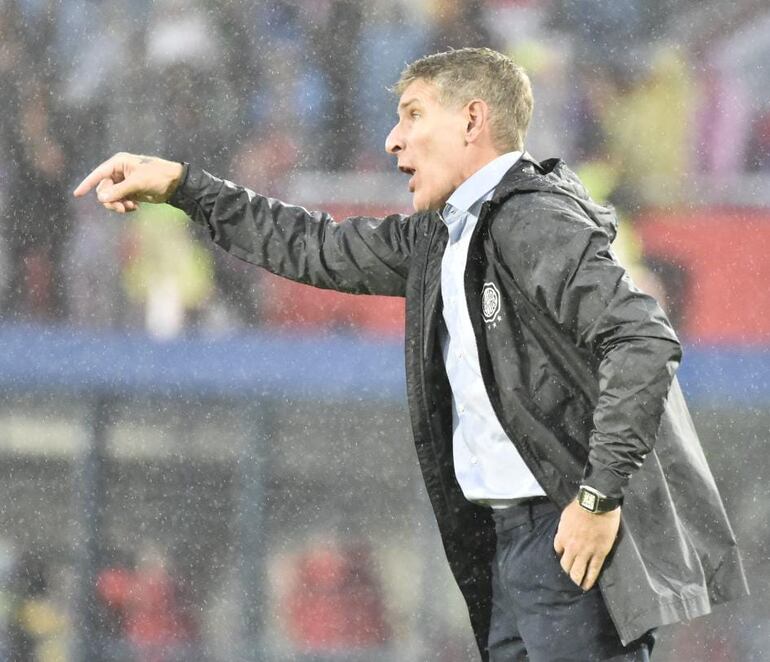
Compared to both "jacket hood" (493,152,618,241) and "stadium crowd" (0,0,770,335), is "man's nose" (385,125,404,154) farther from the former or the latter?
"stadium crowd" (0,0,770,335)

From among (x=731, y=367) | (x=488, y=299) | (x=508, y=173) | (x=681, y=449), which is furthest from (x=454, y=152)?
(x=731, y=367)

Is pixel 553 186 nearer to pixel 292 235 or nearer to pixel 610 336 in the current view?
pixel 610 336

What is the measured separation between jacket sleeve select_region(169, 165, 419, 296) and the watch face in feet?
1.43

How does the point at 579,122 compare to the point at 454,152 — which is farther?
the point at 579,122

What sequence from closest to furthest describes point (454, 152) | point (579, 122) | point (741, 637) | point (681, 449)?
point (681, 449) < point (454, 152) < point (741, 637) < point (579, 122)

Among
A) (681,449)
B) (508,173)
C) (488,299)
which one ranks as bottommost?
(681,449)

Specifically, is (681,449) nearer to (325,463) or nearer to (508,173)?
(508,173)

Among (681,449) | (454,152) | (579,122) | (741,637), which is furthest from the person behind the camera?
(579,122)

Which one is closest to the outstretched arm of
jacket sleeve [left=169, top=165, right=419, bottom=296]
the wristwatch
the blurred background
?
jacket sleeve [left=169, top=165, right=419, bottom=296]

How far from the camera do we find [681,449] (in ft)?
4.51

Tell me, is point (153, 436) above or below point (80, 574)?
above

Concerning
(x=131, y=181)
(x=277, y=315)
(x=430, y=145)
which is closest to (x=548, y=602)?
(x=430, y=145)

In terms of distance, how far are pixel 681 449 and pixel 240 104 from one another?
2.31 meters

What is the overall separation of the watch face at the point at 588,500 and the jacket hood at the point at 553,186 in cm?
27
